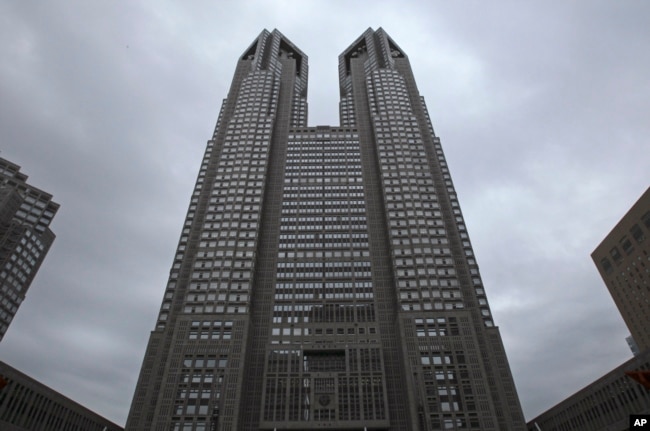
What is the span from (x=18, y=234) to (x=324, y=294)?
334 feet

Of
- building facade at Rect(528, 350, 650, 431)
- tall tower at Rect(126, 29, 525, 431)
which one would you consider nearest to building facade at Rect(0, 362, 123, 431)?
Result: tall tower at Rect(126, 29, 525, 431)

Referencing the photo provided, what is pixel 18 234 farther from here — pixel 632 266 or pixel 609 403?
pixel 632 266

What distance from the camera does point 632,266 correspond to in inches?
4323

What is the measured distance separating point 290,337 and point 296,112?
10378 cm

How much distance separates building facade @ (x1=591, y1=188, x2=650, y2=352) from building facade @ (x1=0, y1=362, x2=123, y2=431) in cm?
12523

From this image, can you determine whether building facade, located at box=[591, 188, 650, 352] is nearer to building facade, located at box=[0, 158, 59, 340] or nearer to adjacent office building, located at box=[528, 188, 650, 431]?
adjacent office building, located at box=[528, 188, 650, 431]

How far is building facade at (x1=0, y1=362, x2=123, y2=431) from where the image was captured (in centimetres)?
6969

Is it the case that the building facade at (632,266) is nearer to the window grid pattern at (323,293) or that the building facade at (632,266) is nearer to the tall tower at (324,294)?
the tall tower at (324,294)

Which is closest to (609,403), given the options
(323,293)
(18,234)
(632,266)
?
(632,266)

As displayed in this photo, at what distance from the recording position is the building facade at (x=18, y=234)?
131m

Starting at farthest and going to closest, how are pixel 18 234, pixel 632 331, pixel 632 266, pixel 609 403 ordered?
pixel 18 234 → pixel 632 331 → pixel 632 266 → pixel 609 403

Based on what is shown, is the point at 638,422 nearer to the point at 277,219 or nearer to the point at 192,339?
the point at 192,339

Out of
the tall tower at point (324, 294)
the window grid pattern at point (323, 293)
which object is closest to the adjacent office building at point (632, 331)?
the tall tower at point (324, 294)

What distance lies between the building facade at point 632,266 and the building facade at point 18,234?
17232 cm
